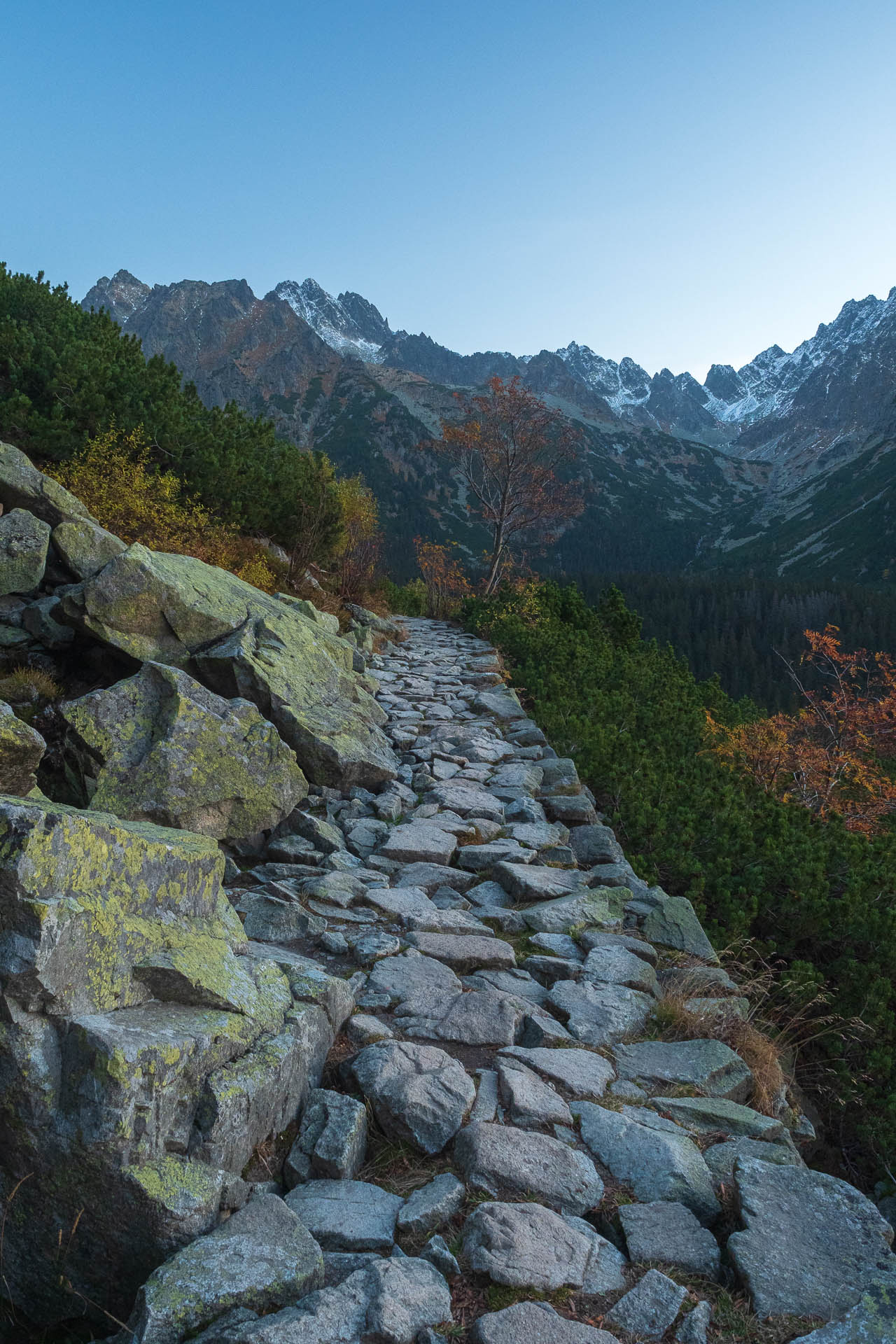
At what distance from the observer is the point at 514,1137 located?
2648 millimetres

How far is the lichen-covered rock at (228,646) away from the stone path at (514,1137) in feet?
3.40

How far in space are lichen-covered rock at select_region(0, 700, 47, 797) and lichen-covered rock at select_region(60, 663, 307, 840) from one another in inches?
26.4

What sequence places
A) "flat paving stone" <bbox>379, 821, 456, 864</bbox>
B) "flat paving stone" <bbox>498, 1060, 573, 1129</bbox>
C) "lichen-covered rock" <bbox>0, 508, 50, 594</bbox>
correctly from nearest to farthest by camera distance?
"flat paving stone" <bbox>498, 1060, 573, 1129</bbox> → "flat paving stone" <bbox>379, 821, 456, 864</bbox> → "lichen-covered rock" <bbox>0, 508, 50, 594</bbox>

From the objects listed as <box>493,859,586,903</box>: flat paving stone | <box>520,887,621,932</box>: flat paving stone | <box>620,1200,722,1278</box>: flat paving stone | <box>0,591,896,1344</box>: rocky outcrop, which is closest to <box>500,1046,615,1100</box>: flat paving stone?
<box>0,591,896,1344</box>: rocky outcrop

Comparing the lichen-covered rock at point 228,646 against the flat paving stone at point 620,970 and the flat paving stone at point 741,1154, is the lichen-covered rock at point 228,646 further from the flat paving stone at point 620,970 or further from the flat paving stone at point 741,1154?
the flat paving stone at point 741,1154

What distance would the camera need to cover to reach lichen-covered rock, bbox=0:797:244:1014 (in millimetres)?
2246

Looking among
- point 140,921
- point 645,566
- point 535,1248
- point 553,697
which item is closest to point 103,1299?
point 140,921

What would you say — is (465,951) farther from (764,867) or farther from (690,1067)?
(764,867)

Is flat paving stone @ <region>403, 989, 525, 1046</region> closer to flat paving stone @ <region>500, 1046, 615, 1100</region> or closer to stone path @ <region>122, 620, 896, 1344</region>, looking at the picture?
stone path @ <region>122, 620, 896, 1344</region>

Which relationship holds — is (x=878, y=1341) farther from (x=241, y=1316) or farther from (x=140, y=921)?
(x=140, y=921)

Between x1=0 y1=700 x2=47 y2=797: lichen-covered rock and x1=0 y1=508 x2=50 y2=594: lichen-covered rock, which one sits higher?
x1=0 y1=508 x2=50 y2=594: lichen-covered rock

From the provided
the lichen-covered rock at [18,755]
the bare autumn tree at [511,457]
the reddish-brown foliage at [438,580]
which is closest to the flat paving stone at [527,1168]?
the lichen-covered rock at [18,755]

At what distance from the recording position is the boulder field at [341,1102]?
2029mm

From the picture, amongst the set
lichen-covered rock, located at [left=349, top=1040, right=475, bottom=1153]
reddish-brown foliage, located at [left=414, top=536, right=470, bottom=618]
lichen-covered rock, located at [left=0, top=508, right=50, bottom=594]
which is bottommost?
lichen-covered rock, located at [left=349, top=1040, right=475, bottom=1153]
